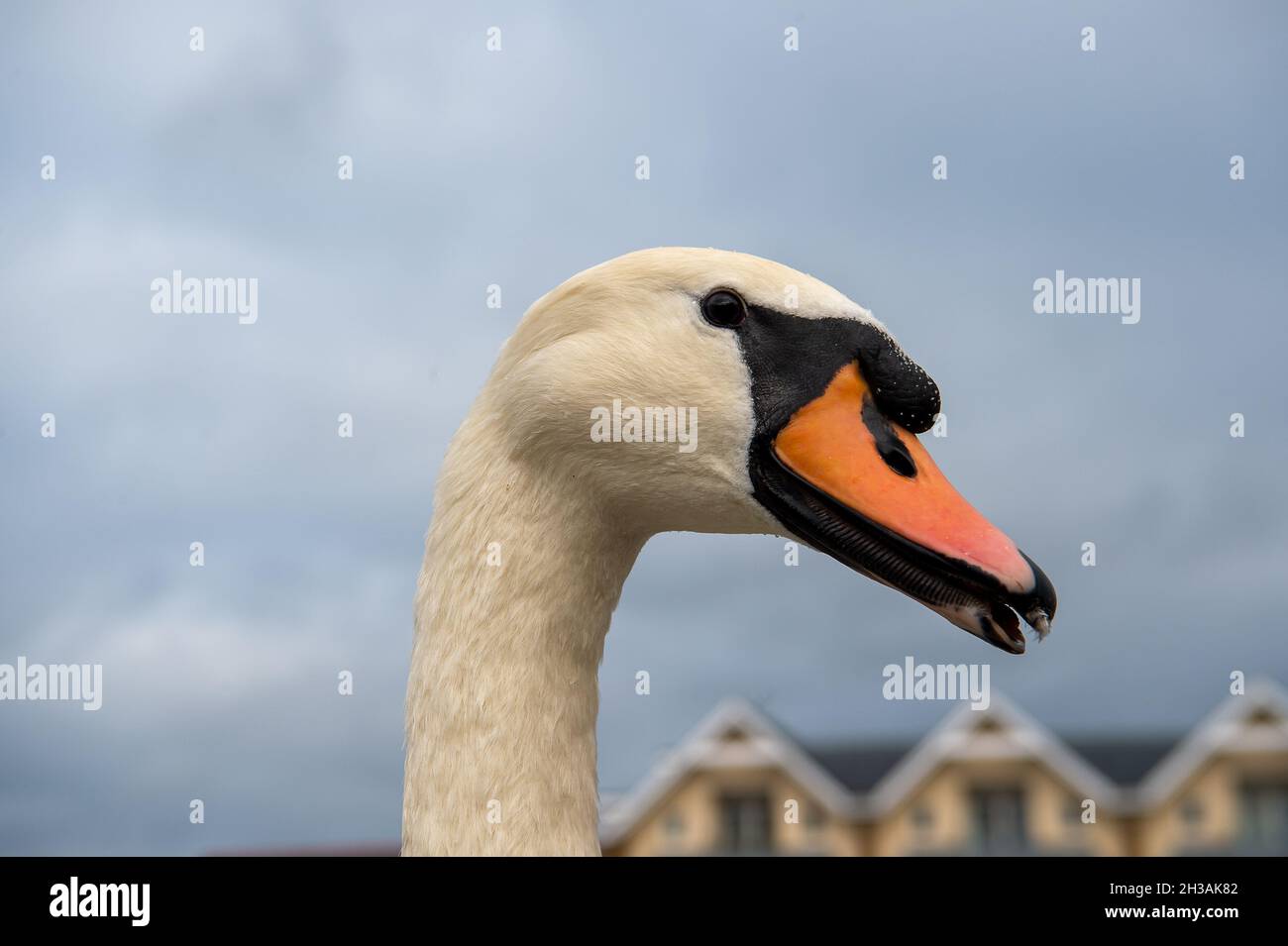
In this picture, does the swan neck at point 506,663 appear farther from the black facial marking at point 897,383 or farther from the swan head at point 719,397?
→ the black facial marking at point 897,383

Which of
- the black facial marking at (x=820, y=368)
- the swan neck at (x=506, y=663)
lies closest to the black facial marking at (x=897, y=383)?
the black facial marking at (x=820, y=368)

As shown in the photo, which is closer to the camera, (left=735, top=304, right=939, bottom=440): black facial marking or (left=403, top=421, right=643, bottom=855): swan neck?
(left=403, top=421, right=643, bottom=855): swan neck

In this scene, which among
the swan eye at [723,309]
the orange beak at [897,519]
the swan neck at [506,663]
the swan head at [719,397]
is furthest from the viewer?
the swan eye at [723,309]

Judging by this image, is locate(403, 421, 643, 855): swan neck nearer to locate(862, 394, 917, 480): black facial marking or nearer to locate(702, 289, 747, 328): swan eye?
locate(702, 289, 747, 328): swan eye

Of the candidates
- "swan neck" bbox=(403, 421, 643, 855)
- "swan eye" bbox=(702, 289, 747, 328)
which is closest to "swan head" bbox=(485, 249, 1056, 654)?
"swan eye" bbox=(702, 289, 747, 328)

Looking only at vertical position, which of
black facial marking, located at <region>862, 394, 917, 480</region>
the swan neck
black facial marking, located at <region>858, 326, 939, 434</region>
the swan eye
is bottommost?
the swan neck

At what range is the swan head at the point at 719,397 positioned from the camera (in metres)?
3.84

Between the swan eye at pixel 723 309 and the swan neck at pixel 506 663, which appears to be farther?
the swan eye at pixel 723 309

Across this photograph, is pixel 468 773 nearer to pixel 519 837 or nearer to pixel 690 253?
pixel 519 837

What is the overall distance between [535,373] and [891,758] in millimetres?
36547

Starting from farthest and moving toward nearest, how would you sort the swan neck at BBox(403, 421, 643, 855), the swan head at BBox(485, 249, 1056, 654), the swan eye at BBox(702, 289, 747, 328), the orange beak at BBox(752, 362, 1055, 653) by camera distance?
the swan eye at BBox(702, 289, 747, 328)
the swan head at BBox(485, 249, 1056, 654)
the swan neck at BBox(403, 421, 643, 855)
the orange beak at BBox(752, 362, 1055, 653)

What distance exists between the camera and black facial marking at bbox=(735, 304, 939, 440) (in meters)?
3.86

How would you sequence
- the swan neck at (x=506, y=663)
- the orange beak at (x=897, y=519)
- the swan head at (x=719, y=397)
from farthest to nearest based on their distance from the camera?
the swan head at (x=719, y=397) < the swan neck at (x=506, y=663) < the orange beak at (x=897, y=519)

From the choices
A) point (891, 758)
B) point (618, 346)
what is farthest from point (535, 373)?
point (891, 758)
